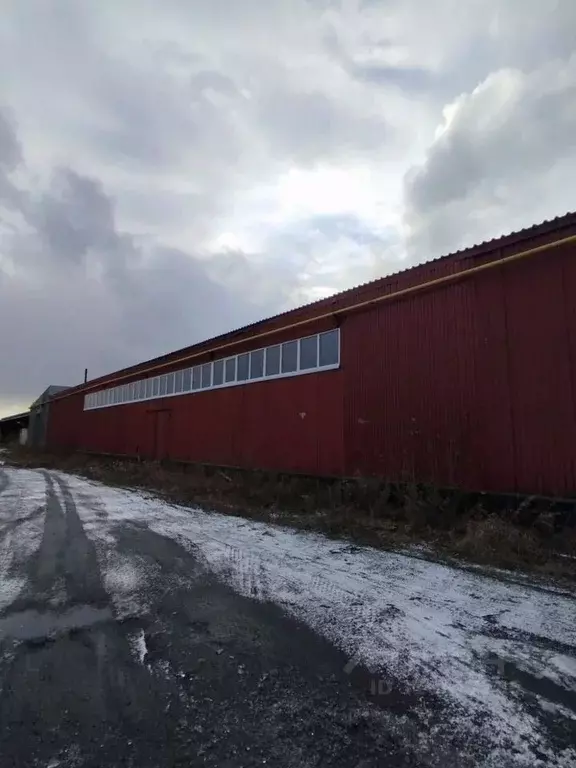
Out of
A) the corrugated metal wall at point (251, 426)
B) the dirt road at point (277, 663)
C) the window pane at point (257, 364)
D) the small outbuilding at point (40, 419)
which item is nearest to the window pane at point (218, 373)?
the corrugated metal wall at point (251, 426)

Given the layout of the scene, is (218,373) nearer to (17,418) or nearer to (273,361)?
(273,361)

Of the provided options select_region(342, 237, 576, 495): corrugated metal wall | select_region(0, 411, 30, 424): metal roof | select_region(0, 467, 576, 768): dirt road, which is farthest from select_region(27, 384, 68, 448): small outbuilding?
select_region(0, 467, 576, 768): dirt road

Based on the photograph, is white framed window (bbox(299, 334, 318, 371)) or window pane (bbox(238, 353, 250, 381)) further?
window pane (bbox(238, 353, 250, 381))

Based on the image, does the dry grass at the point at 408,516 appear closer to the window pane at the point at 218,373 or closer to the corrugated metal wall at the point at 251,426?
the corrugated metal wall at the point at 251,426

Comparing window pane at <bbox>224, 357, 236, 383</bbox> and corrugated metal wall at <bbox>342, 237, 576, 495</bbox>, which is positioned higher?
window pane at <bbox>224, 357, 236, 383</bbox>

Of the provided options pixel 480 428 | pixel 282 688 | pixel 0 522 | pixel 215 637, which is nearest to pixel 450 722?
pixel 282 688

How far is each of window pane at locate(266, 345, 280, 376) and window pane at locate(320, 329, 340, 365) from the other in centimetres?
184

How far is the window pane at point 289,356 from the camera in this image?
1252cm

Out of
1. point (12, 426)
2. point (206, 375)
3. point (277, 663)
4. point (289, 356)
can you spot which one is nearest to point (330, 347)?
point (289, 356)

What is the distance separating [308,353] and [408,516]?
5400 mm

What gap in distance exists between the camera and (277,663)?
122 inches

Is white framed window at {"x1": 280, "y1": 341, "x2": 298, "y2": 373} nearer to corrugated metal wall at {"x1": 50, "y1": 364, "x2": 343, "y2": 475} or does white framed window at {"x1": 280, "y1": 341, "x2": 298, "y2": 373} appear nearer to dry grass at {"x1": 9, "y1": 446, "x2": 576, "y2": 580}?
corrugated metal wall at {"x1": 50, "y1": 364, "x2": 343, "y2": 475}

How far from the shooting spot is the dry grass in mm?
6125

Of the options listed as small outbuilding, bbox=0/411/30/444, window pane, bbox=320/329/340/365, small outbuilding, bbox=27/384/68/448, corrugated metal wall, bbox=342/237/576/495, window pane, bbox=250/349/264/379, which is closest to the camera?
corrugated metal wall, bbox=342/237/576/495
